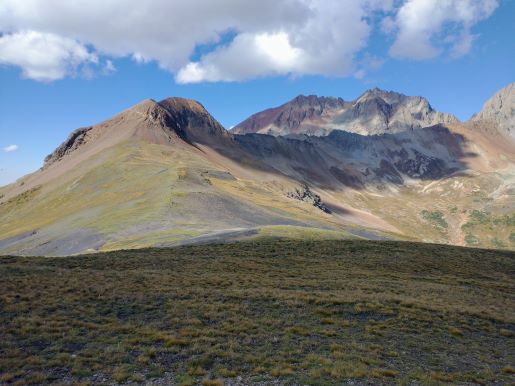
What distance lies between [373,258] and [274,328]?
89.0ft

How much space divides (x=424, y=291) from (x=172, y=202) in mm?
58715

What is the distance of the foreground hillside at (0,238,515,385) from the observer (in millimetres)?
15117

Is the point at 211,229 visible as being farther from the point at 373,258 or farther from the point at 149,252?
the point at 373,258

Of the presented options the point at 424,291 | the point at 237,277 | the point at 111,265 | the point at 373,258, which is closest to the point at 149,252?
the point at 111,265

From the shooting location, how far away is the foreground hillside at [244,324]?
15.1 metres

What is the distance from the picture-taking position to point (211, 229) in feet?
208

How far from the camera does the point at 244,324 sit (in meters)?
20.3

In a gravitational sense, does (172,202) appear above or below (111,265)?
above

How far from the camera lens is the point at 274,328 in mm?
20188

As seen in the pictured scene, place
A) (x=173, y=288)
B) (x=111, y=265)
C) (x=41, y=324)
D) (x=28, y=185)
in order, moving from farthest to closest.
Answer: (x=28, y=185), (x=111, y=265), (x=173, y=288), (x=41, y=324)

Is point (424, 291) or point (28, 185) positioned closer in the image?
point (424, 291)

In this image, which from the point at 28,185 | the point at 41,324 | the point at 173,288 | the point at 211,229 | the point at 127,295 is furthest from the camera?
the point at 28,185

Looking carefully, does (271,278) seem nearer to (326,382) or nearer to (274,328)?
(274,328)

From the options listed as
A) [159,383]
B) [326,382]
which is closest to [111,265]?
[159,383]
